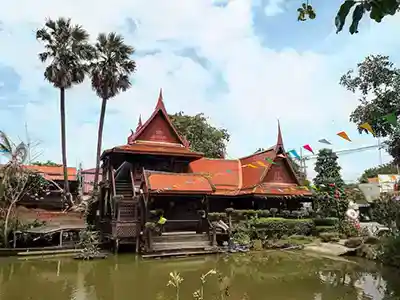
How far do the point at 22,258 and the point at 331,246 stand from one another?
13167 mm

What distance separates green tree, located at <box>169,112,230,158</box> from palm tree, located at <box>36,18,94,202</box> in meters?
8.36

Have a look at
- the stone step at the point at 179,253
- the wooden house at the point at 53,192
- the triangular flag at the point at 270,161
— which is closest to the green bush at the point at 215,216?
the stone step at the point at 179,253

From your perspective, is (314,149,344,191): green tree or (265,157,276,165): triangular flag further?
(314,149,344,191): green tree

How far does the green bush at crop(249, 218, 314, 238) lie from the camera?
18375 millimetres

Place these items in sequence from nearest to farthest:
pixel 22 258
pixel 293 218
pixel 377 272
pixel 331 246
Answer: pixel 377 272 → pixel 22 258 → pixel 331 246 → pixel 293 218

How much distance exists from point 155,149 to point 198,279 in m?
10.0

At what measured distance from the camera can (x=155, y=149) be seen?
19547mm

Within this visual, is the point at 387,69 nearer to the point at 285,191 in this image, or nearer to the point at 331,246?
the point at 331,246

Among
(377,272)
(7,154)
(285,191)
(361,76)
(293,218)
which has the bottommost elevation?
(377,272)

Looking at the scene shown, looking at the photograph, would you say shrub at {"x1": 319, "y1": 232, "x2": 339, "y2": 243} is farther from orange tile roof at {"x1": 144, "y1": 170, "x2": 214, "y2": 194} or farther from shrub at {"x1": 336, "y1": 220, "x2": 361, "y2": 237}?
orange tile roof at {"x1": 144, "y1": 170, "x2": 214, "y2": 194}

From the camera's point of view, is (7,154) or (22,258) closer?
(22,258)

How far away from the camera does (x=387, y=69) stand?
12000 mm

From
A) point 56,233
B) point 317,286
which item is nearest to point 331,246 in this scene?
point 317,286

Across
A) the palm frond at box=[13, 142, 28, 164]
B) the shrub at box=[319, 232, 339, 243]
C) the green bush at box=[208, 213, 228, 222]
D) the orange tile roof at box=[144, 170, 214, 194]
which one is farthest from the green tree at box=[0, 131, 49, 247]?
the shrub at box=[319, 232, 339, 243]
